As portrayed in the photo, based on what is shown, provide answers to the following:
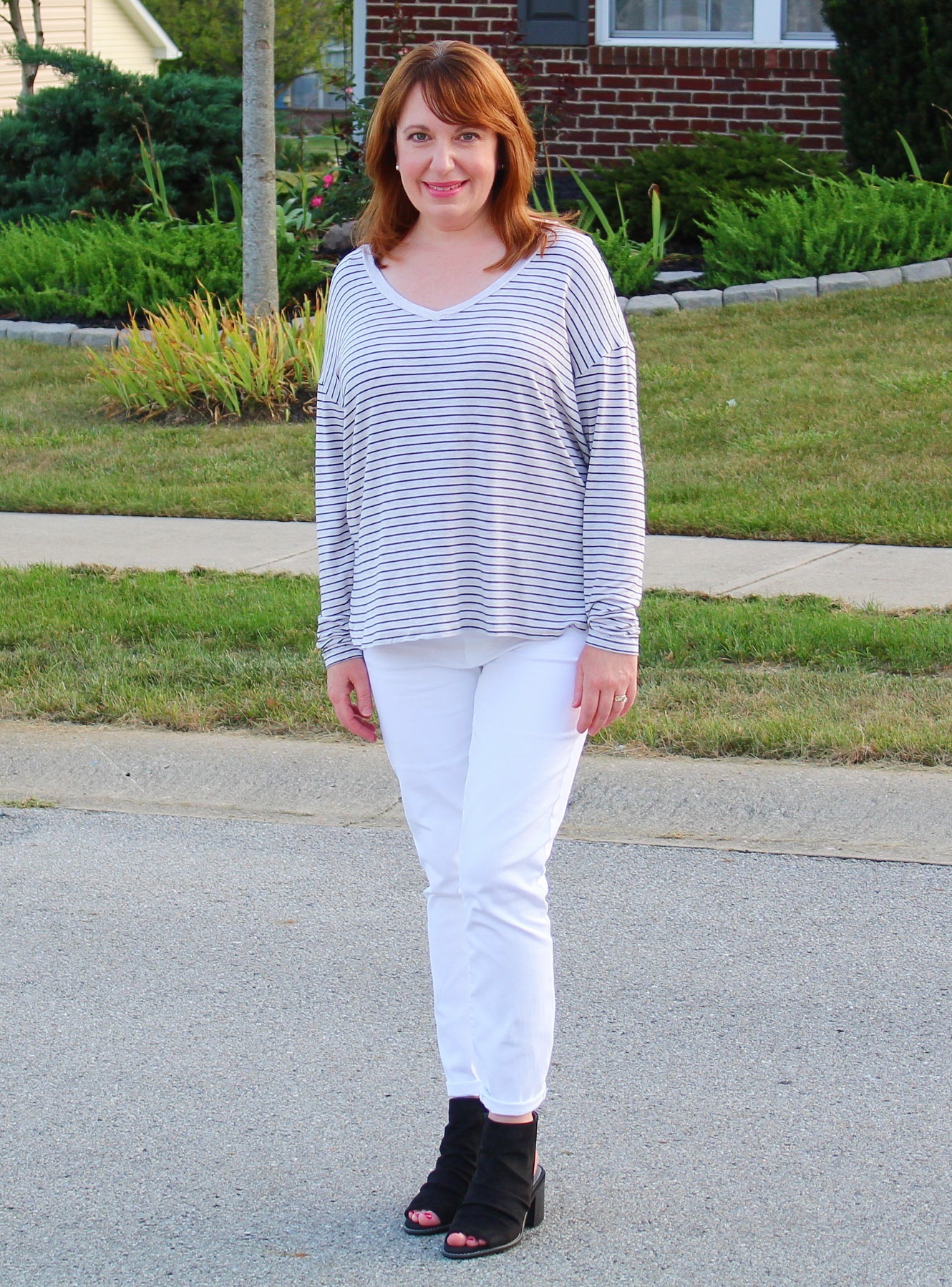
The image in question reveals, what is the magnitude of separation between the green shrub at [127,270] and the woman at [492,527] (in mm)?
8768

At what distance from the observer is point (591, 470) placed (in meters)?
2.54

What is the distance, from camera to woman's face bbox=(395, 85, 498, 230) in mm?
2529

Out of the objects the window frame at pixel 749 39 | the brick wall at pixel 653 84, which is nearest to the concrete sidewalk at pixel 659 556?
the brick wall at pixel 653 84

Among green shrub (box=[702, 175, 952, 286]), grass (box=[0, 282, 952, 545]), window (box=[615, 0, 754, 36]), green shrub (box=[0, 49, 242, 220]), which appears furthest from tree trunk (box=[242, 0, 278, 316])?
window (box=[615, 0, 754, 36])

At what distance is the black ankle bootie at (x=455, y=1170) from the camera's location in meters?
2.69

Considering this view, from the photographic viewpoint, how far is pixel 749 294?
11547mm

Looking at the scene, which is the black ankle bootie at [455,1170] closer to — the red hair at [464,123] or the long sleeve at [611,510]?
the long sleeve at [611,510]

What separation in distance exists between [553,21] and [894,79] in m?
2.98

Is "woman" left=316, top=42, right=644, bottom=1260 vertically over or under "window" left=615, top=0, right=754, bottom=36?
under

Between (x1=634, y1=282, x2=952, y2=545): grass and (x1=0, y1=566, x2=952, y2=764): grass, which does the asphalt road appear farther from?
(x1=634, y1=282, x2=952, y2=545): grass

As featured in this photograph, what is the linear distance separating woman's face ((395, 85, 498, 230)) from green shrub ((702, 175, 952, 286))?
9522 mm

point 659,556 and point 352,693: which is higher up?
point 352,693

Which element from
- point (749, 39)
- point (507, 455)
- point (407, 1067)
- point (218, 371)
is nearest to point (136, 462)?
point (218, 371)

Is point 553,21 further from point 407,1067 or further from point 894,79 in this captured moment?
point 407,1067
